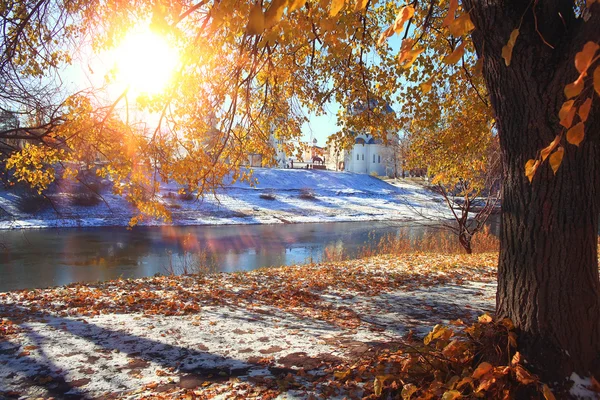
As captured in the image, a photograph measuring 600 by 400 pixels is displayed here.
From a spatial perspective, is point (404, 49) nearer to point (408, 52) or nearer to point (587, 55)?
point (408, 52)

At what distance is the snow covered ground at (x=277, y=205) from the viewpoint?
26.8 meters

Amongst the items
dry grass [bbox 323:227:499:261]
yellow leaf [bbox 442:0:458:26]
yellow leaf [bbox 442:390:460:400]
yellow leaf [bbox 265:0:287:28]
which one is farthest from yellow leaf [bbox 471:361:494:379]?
dry grass [bbox 323:227:499:261]

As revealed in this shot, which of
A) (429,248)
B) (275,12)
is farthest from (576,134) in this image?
(429,248)

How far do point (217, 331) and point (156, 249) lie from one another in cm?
1447

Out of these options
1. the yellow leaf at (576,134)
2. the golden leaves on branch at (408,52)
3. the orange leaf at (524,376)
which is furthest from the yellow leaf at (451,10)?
the orange leaf at (524,376)

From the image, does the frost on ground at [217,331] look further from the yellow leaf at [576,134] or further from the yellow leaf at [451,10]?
the yellow leaf at [451,10]

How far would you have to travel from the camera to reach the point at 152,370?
12.6ft

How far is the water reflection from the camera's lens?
13.8 meters

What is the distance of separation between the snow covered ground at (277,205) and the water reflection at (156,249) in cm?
176

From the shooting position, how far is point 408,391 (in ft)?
9.38

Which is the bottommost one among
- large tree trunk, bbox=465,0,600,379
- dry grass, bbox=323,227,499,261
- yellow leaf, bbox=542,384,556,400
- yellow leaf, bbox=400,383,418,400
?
dry grass, bbox=323,227,499,261

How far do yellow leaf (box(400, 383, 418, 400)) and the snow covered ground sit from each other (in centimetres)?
1573

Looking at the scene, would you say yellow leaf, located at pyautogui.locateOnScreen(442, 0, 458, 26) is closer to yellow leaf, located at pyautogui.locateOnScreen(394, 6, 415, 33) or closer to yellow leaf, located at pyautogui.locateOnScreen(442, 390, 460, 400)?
yellow leaf, located at pyautogui.locateOnScreen(394, 6, 415, 33)

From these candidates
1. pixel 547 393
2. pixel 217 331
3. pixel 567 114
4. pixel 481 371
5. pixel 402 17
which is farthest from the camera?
pixel 217 331
